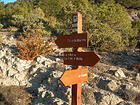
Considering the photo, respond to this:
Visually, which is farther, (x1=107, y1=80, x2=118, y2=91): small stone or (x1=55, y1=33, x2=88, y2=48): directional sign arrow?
(x1=107, y1=80, x2=118, y2=91): small stone

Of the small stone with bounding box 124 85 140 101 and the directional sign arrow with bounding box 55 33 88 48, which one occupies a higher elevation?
the directional sign arrow with bounding box 55 33 88 48

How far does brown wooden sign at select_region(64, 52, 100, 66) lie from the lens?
2826mm

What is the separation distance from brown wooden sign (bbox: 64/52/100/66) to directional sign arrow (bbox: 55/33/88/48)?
0.61 ft

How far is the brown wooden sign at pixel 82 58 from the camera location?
2.83m

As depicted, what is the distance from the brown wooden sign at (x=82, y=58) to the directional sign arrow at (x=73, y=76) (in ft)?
0.65

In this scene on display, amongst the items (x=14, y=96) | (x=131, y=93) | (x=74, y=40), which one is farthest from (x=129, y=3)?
(x=74, y=40)

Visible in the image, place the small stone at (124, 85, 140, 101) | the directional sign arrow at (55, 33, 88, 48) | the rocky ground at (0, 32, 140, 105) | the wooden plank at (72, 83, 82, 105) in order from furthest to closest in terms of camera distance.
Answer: the small stone at (124, 85, 140, 101) → the rocky ground at (0, 32, 140, 105) → the wooden plank at (72, 83, 82, 105) → the directional sign arrow at (55, 33, 88, 48)

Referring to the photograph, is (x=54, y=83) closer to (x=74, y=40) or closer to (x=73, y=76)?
(x=73, y=76)

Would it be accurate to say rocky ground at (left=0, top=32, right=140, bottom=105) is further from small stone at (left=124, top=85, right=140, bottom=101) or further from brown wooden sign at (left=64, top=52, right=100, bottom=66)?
brown wooden sign at (left=64, top=52, right=100, bottom=66)

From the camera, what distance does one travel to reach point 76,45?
3.07 meters

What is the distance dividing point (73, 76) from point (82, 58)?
40cm

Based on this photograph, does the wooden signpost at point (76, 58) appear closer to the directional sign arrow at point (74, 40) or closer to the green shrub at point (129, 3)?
the directional sign arrow at point (74, 40)

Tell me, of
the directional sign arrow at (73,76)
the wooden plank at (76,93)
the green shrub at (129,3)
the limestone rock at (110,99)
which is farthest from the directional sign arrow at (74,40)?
the green shrub at (129,3)

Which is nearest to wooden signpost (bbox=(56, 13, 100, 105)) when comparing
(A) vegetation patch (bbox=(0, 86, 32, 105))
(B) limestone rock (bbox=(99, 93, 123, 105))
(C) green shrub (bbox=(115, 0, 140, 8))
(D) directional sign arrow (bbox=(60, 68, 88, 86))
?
(D) directional sign arrow (bbox=(60, 68, 88, 86))
